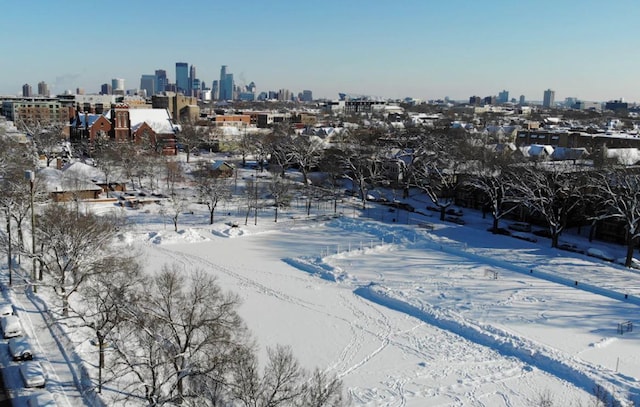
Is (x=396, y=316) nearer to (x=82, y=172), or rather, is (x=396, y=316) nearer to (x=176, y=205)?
(x=176, y=205)

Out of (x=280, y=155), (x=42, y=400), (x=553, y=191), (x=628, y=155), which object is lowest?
(x=42, y=400)

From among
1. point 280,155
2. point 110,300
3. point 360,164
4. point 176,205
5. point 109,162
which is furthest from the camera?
point 280,155

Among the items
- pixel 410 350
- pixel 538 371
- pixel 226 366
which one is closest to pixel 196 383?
pixel 226 366

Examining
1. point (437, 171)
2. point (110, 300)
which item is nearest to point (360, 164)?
point (437, 171)

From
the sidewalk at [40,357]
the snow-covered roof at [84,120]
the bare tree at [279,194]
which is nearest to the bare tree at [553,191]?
the bare tree at [279,194]

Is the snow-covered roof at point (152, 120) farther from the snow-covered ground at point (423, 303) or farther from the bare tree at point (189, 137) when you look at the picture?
the snow-covered ground at point (423, 303)

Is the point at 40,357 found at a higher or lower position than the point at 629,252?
lower

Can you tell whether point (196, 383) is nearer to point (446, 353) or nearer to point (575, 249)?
point (446, 353)
